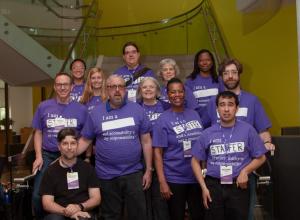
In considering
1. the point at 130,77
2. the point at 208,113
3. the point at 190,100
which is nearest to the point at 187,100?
the point at 190,100

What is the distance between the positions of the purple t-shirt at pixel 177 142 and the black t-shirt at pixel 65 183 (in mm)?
599

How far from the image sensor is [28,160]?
470 centimetres

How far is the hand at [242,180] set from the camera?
3.32 meters

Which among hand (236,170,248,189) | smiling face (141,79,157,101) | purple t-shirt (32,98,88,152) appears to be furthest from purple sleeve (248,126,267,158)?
purple t-shirt (32,98,88,152)

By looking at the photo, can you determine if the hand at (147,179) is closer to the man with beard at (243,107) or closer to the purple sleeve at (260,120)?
the man with beard at (243,107)

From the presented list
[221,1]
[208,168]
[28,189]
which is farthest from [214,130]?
[221,1]

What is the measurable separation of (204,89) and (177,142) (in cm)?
97

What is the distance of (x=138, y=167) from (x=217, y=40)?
3938 millimetres

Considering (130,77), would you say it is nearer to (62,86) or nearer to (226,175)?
(62,86)

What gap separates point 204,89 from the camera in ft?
15.2

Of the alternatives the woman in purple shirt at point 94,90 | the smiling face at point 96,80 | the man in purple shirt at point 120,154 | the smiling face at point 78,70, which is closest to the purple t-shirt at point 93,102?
the woman in purple shirt at point 94,90

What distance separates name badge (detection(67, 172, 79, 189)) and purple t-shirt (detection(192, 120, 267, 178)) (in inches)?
42.4

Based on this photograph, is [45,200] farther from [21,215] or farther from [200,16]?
[200,16]

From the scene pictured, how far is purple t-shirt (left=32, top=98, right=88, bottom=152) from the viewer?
422 cm
